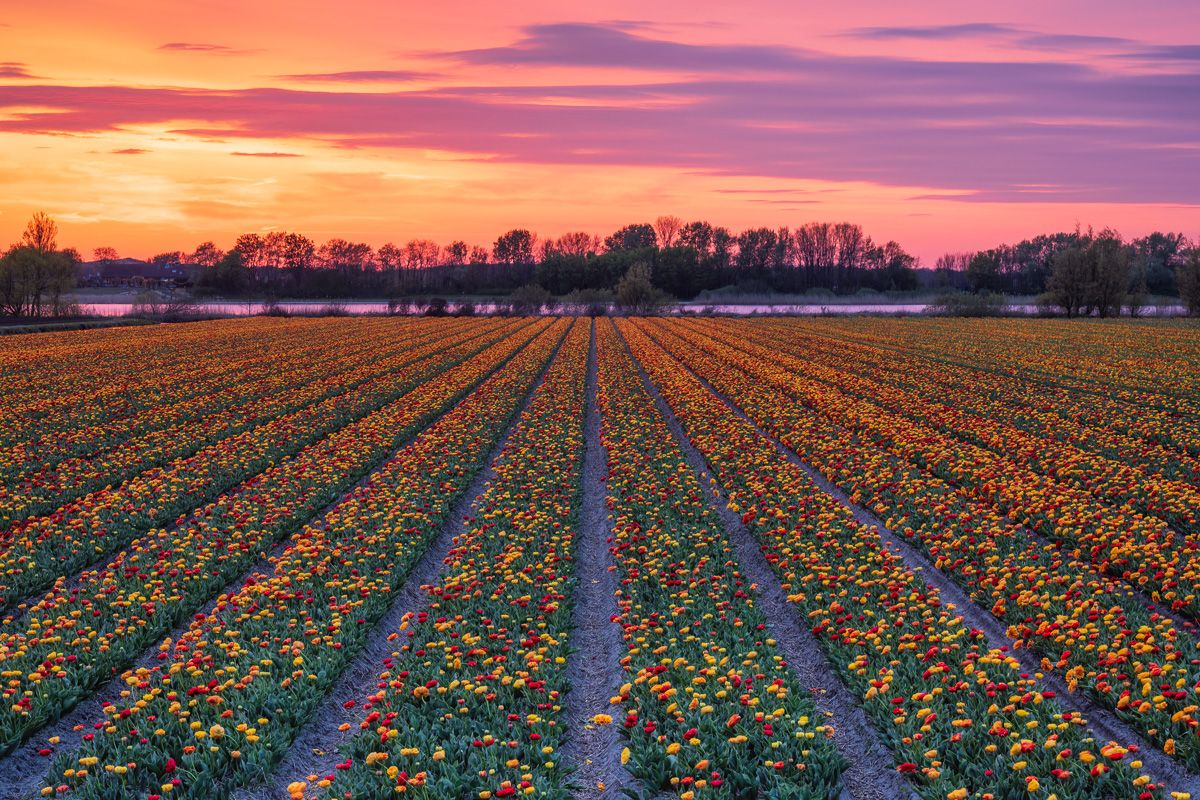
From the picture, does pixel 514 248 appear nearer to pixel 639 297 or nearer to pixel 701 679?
pixel 639 297

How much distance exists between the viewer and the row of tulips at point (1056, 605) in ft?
21.9

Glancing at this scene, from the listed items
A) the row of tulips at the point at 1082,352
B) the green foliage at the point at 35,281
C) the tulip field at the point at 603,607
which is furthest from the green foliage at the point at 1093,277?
the green foliage at the point at 35,281

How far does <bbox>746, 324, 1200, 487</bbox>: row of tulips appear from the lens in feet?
53.0

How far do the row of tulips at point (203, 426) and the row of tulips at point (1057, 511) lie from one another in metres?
15.6

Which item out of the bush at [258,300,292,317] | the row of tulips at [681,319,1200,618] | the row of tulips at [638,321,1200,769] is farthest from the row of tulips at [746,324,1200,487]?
the bush at [258,300,292,317]

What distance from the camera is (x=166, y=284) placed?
641 feet

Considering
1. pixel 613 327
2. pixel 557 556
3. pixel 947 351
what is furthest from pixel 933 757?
pixel 613 327

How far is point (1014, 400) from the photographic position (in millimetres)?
23594

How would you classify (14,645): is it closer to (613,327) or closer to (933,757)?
(933,757)

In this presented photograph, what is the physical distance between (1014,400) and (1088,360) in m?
15.1

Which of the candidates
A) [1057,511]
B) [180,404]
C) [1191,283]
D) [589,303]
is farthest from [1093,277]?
[180,404]

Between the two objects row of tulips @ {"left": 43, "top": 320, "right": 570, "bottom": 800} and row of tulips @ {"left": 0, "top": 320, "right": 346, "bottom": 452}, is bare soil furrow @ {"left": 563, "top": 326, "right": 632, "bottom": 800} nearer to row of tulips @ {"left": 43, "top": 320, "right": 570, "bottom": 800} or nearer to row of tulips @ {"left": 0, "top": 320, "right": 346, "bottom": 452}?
row of tulips @ {"left": 43, "top": 320, "right": 570, "bottom": 800}

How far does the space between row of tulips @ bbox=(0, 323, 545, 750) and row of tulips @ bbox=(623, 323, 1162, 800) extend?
714cm

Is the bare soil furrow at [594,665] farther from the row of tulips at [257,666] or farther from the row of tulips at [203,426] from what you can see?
the row of tulips at [203,426]
